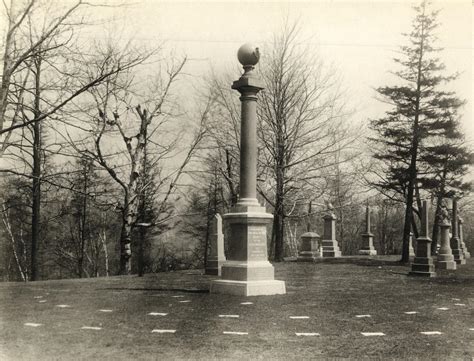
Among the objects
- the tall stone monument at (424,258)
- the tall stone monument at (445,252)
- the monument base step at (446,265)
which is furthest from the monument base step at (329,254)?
the tall stone monument at (424,258)

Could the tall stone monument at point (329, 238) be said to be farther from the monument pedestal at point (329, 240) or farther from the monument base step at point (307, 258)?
the monument base step at point (307, 258)

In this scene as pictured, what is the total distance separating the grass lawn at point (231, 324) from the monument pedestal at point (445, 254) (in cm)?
988

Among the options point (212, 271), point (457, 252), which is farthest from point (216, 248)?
point (457, 252)

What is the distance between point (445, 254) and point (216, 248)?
1053 cm

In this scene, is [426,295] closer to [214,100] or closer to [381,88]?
[381,88]

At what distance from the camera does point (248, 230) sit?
35.2ft

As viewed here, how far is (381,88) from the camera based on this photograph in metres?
23.8

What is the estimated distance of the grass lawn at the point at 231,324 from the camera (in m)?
5.67

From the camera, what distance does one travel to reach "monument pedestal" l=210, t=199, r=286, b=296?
1056 cm

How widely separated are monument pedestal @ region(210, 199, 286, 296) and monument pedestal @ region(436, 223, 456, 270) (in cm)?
1272

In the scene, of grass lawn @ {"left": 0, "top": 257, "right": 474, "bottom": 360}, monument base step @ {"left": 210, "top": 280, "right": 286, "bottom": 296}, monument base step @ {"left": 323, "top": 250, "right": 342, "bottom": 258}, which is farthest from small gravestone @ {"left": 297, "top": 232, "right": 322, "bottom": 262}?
monument base step @ {"left": 210, "top": 280, "right": 286, "bottom": 296}

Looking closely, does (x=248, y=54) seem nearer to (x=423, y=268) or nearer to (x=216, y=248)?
(x=216, y=248)

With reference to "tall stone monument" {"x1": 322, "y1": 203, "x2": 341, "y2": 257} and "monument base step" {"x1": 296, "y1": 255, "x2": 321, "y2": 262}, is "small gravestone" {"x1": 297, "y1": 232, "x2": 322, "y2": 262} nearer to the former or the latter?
"monument base step" {"x1": 296, "y1": 255, "x2": 321, "y2": 262}

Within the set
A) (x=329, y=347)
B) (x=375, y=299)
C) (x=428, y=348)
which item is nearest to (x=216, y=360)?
(x=329, y=347)
